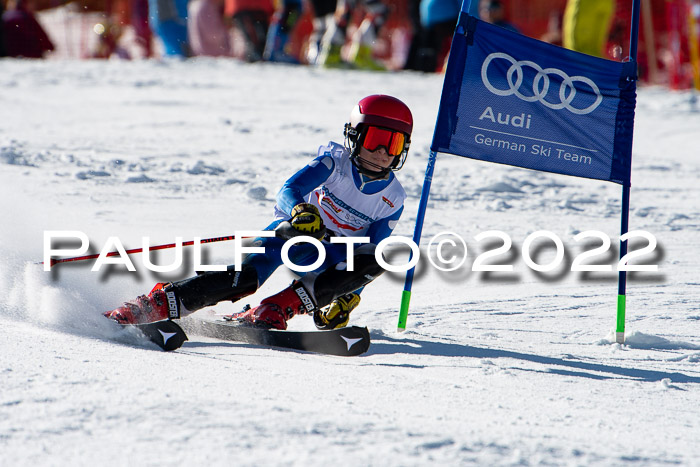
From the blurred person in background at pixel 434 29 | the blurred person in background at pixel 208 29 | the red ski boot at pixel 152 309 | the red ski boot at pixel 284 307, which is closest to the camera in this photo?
the red ski boot at pixel 152 309

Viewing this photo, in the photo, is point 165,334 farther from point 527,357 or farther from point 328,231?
point 527,357

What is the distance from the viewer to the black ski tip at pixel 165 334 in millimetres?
3473

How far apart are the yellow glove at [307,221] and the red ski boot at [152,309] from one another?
25.3 inches

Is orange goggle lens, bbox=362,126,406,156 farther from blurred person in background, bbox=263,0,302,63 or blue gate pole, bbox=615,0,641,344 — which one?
blurred person in background, bbox=263,0,302,63

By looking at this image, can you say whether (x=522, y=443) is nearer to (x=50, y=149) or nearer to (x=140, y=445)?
(x=140, y=445)

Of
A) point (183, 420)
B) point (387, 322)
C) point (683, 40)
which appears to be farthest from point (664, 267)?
point (683, 40)

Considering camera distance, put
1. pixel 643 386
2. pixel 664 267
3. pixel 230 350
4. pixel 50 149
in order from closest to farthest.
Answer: pixel 643 386 < pixel 230 350 < pixel 664 267 < pixel 50 149

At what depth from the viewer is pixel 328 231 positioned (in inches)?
169

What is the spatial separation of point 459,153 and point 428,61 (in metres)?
10.4

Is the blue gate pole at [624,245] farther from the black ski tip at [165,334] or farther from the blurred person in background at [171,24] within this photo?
the blurred person in background at [171,24]

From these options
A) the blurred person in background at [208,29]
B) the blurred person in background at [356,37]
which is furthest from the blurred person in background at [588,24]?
the blurred person in background at [208,29]

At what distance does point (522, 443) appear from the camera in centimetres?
246

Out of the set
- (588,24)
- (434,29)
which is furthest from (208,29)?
(588,24)

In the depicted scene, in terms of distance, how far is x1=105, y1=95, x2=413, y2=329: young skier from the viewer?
3.85 metres
